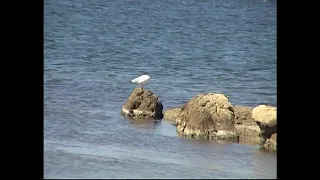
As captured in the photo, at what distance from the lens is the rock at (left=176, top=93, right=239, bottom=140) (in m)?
5.93

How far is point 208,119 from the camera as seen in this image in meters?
5.99

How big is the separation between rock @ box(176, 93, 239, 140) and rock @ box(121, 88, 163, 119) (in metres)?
0.64

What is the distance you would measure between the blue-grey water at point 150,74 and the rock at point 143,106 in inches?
5.4

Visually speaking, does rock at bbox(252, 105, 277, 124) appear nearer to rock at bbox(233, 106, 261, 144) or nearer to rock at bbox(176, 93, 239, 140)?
rock at bbox(233, 106, 261, 144)

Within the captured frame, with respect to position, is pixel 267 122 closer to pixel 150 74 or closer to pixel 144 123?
pixel 144 123

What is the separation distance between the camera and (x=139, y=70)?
973cm

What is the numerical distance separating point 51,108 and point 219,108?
5.07ft

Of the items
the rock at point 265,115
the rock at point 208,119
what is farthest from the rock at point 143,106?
the rock at point 265,115

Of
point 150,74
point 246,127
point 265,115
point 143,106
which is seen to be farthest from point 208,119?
point 150,74

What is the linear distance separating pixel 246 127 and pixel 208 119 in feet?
1.00

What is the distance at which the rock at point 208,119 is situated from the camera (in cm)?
593

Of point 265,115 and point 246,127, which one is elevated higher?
point 265,115
